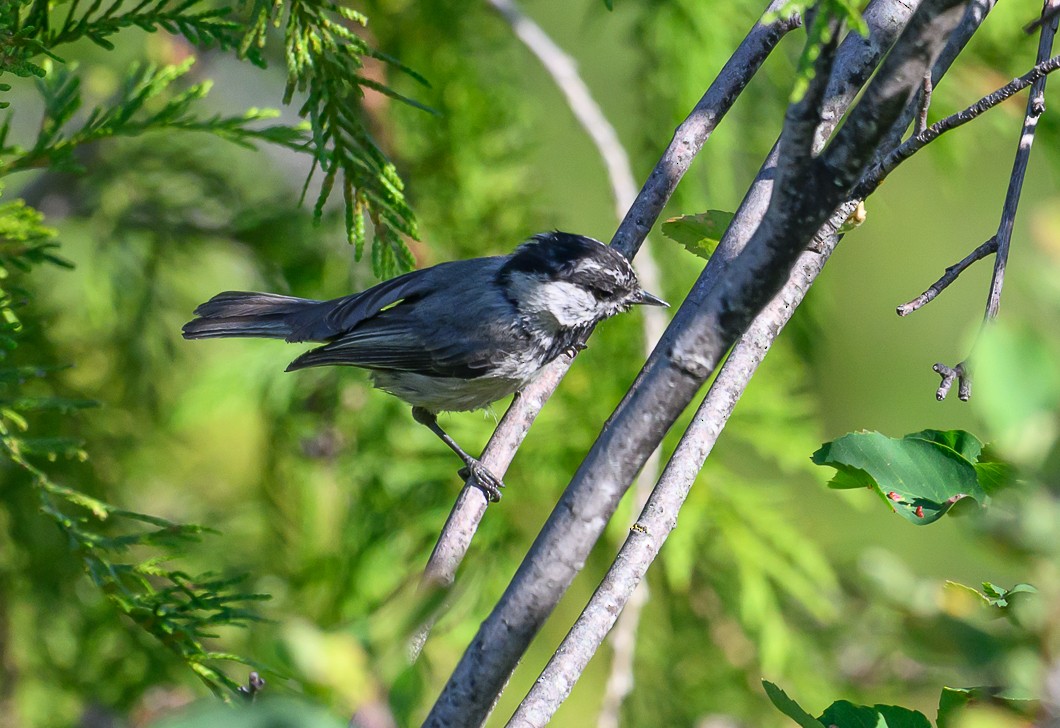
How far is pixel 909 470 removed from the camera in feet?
3.87

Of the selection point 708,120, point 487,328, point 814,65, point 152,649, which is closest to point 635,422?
point 814,65

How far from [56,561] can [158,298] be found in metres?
0.98

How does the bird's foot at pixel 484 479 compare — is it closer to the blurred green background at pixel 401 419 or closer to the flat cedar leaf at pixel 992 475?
the blurred green background at pixel 401 419

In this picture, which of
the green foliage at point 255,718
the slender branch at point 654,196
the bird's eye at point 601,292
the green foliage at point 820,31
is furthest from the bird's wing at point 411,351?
the green foliage at point 255,718

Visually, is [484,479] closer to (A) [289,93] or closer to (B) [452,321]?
(A) [289,93]

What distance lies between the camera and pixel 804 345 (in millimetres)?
3205

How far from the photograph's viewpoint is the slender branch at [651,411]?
3.11 feet

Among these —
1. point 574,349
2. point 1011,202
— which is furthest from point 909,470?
point 574,349

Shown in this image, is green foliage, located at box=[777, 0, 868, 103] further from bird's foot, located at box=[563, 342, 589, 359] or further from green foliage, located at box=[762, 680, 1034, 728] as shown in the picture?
bird's foot, located at box=[563, 342, 589, 359]

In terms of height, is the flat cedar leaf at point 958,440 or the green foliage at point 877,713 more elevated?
the flat cedar leaf at point 958,440

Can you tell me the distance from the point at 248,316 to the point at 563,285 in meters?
1.01

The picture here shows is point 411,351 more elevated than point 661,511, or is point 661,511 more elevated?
point 661,511

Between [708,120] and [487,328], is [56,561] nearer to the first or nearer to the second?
[487,328]

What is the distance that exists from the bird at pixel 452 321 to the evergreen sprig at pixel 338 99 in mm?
947
